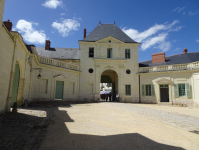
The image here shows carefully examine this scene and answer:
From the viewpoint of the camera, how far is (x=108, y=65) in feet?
66.6

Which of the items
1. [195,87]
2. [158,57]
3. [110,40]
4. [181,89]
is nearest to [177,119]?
[195,87]

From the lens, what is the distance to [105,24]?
23922 mm

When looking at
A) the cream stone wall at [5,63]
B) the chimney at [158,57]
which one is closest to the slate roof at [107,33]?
the chimney at [158,57]

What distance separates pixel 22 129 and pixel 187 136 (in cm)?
491

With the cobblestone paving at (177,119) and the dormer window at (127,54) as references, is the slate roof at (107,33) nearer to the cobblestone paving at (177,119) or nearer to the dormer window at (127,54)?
the dormer window at (127,54)

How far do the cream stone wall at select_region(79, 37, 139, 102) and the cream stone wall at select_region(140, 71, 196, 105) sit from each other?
4.46ft

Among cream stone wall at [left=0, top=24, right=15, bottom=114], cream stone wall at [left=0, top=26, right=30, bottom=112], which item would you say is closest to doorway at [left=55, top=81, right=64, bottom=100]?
cream stone wall at [left=0, top=26, right=30, bottom=112]

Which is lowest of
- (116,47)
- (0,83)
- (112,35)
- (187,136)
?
(187,136)

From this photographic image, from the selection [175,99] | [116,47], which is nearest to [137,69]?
[116,47]

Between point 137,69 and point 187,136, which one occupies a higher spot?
point 137,69

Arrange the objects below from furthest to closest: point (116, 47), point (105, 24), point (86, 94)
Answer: point (105, 24) → point (116, 47) → point (86, 94)

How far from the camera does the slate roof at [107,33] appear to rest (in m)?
21.3

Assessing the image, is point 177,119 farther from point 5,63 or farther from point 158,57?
point 158,57

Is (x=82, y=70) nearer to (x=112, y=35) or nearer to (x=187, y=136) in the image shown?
(x=112, y=35)
